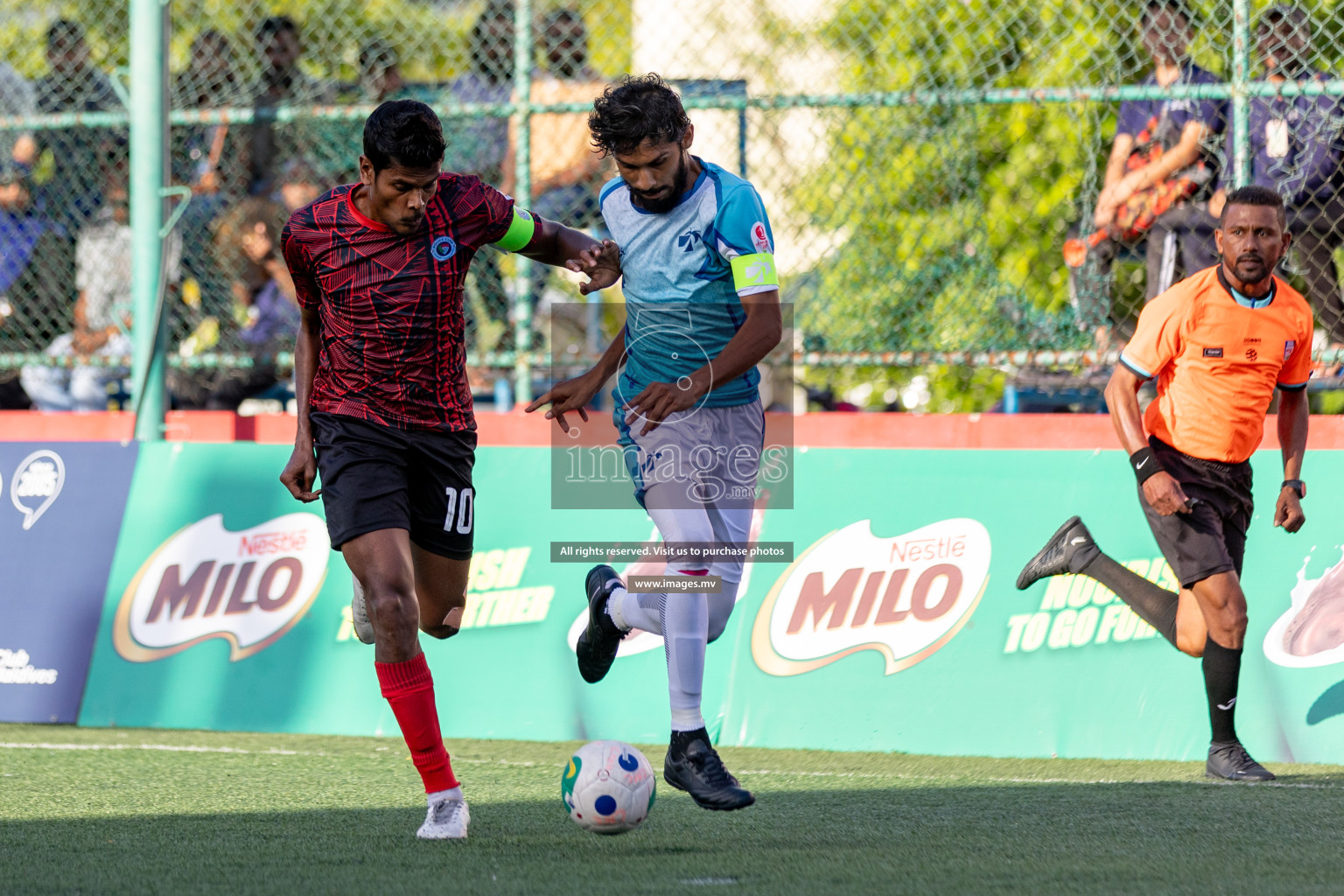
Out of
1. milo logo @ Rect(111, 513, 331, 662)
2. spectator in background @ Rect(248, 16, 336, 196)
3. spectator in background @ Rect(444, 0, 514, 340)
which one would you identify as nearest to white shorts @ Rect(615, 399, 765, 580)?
milo logo @ Rect(111, 513, 331, 662)

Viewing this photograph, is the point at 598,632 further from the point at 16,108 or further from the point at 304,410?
the point at 16,108

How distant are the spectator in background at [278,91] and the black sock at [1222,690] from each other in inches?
204

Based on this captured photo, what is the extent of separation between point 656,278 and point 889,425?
2381 millimetres

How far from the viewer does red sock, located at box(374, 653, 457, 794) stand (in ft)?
15.3

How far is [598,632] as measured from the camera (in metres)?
5.52

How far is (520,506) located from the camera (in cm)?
716

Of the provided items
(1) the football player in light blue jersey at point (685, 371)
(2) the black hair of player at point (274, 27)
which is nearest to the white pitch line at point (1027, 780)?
(1) the football player in light blue jersey at point (685, 371)

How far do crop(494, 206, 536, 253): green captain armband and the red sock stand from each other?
145cm

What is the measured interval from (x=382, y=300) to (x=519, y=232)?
56cm

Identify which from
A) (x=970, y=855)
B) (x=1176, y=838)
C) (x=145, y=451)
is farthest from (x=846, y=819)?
(x=145, y=451)

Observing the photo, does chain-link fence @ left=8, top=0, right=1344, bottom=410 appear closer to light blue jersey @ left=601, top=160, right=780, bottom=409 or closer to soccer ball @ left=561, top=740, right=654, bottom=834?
light blue jersey @ left=601, top=160, right=780, bottom=409

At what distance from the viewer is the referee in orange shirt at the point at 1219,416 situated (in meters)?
5.88

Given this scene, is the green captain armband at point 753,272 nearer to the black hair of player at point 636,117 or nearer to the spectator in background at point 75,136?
the black hair of player at point 636,117

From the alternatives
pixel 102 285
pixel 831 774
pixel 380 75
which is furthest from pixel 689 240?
pixel 102 285
